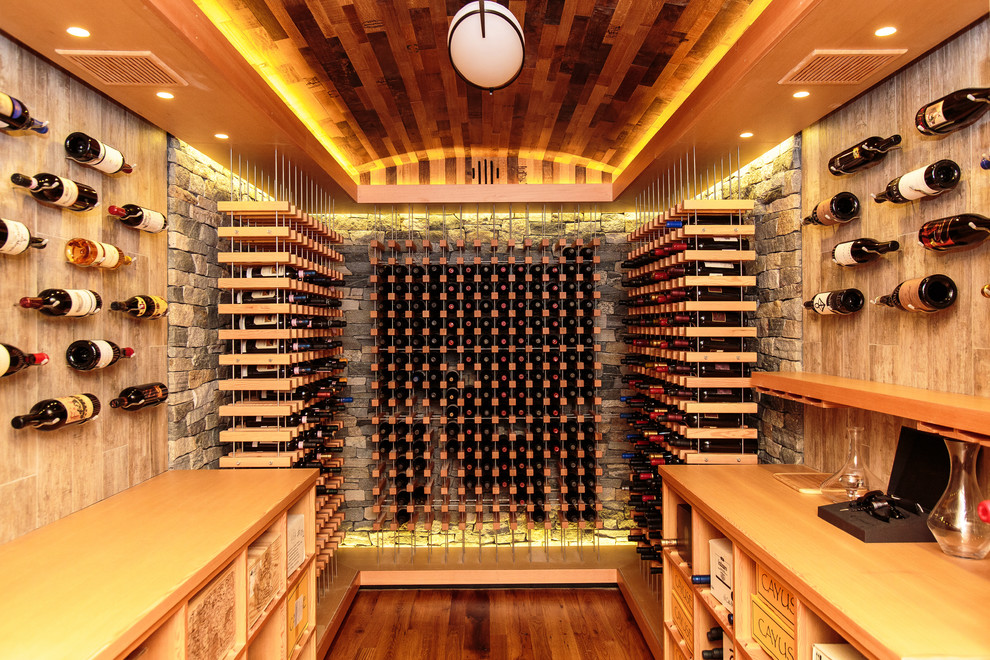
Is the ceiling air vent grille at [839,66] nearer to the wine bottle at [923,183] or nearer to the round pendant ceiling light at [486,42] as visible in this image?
the wine bottle at [923,183]

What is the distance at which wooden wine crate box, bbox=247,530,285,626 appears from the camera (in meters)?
1.86

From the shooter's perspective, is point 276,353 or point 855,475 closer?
point 855,475

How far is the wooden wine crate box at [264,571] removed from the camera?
1861mm

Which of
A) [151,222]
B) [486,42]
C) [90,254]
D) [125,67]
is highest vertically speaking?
[125,67]

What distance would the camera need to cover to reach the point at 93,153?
76.2 inches

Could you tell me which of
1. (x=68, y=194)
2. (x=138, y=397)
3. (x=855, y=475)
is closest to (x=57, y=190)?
(x=68, y=194)

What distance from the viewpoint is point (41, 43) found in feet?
5.50

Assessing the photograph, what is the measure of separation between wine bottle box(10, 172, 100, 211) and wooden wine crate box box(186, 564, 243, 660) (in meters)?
1.31

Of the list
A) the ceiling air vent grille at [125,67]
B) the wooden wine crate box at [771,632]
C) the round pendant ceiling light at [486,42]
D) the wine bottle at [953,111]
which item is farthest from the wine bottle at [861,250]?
the ceiling air vent grille at [125,67]

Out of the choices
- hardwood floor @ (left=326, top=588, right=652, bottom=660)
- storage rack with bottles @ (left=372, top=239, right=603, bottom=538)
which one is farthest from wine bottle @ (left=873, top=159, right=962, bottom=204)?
hardwood floor @ (left=326, top=588, right=652, bottom=660)

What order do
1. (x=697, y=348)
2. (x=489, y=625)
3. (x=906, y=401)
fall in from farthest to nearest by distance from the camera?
1. (x=489, y=625)
2. (x=697, y=348)
3. (x=906, y=401)

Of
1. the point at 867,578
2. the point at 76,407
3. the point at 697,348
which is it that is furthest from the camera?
the point at 697,348

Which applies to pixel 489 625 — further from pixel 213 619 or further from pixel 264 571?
pixel 213 619

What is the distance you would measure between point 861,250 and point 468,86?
1856 millimetres
